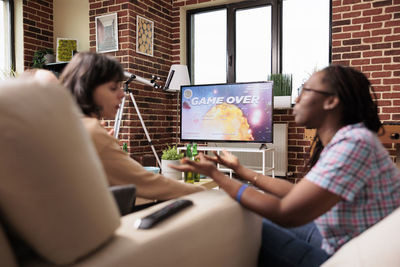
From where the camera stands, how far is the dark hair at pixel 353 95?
3.41 ft

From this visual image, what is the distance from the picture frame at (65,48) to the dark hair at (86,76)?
3.14 m

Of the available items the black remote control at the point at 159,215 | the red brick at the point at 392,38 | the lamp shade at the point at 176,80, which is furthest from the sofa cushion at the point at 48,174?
the red brick at the point at 392,38

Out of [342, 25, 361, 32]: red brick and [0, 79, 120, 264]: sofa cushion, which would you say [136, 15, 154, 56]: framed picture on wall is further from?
[0, 79, 120, 264]: sofa cushion

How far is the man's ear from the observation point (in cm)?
105

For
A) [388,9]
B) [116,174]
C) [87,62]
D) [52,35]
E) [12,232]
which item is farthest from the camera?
[52,35]

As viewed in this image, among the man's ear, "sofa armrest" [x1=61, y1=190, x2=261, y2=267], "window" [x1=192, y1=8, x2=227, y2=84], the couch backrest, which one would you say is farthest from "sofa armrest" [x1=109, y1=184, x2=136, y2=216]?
"window" [x1=192, y1=8, x2=227, y2=84]

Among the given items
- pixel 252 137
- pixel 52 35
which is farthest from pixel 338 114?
pixel 52 35

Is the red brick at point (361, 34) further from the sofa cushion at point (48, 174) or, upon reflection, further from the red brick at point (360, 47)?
the sofa cushion at point (48, 174)

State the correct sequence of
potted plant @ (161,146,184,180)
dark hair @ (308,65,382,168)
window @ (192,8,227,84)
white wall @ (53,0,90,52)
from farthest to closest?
1. window @ (192,8,227,84)
2. white wall @ (53,0,90,52)
3. potted plant @ (161,146,184,180)
4. dark hair @ (308,65,382,168)

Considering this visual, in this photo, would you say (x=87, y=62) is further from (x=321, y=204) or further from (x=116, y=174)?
(x=321, y=204)

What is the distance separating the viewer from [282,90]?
3844mm

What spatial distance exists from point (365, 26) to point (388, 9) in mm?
264

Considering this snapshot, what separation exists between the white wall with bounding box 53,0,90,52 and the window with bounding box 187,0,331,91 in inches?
55.8

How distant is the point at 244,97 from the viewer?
357cm
